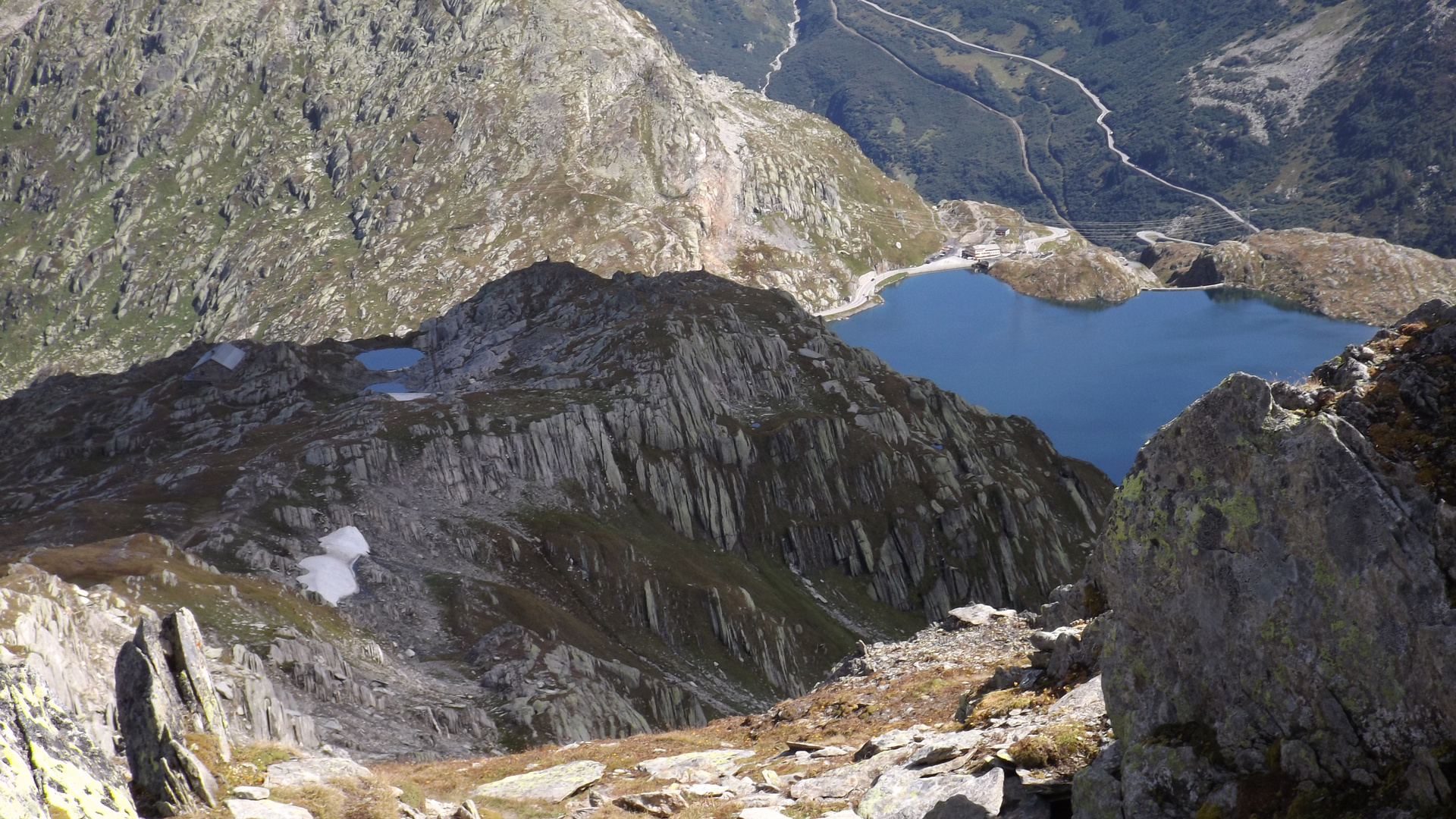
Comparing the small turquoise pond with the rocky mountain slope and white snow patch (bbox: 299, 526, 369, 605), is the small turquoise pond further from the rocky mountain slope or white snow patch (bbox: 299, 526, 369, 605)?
white snow patch (bbox: 299, 526, 369, 605)

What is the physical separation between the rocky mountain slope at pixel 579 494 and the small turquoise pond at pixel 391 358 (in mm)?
1984

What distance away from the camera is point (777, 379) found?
12469cm

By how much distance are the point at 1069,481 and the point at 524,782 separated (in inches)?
4186

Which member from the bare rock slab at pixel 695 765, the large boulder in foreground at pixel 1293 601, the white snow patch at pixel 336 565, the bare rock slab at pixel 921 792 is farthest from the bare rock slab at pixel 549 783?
the white snow patch at pixel 336 565

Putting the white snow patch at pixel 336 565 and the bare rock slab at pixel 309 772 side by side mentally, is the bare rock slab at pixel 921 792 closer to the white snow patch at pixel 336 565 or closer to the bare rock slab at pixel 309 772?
the bare rock slab at pixel 309 772

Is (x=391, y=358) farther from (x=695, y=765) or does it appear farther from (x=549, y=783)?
(x=695, y=765)

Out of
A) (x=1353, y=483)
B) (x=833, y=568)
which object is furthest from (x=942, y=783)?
(x=833, y=568)

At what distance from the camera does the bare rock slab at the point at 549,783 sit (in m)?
27.1

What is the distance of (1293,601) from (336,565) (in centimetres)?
6508

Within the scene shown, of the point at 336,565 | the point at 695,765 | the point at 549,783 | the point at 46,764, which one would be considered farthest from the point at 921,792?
the point at 336,565

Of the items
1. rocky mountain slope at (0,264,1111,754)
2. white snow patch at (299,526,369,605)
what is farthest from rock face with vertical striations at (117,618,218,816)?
white snow patch at (299,526,369,605)

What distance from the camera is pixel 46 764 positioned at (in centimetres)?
1572

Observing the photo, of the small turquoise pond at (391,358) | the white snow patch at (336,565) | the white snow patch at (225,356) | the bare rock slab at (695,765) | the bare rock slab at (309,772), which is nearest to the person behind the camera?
the bare rock slab at (309,772)

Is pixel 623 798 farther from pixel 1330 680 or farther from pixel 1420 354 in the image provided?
pixel 1420 354
